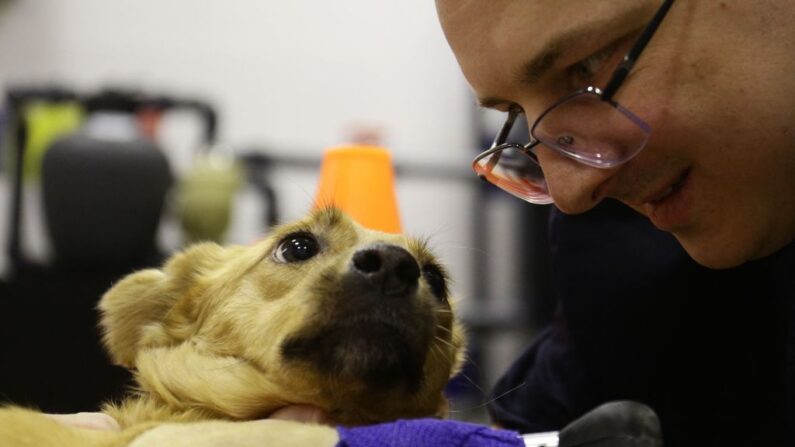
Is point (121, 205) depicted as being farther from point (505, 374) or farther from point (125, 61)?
point (125, 61)

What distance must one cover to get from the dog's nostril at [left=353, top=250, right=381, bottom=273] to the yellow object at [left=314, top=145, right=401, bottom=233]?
0.62 metres

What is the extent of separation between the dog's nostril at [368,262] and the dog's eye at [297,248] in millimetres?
214

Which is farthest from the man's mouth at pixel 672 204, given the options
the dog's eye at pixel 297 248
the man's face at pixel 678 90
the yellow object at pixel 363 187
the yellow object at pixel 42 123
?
the yellow object at pixel 42 123

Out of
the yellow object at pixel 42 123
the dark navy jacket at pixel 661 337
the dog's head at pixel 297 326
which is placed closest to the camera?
the dog's head at pixel 297 326

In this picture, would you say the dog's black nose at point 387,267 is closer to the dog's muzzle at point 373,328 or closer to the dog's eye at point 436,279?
the dog's muzzle at point 373,328

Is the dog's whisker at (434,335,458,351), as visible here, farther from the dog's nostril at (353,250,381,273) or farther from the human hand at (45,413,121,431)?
the human hand at (45,413,121,431)

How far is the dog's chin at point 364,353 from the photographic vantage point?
110 centimetres

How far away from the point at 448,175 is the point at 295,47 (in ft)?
3.72

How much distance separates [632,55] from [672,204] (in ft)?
0.85

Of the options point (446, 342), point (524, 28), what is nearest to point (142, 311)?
point (446, 342)

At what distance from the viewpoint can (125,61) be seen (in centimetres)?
420

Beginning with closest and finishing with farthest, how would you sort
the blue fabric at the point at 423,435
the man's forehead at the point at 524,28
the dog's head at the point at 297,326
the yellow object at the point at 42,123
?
the blue fabric at the point at 423,435 → the man's forehead at the point at 524,28 → the dog's head at the point at 297,326 → the yellow object at the point at 42,123

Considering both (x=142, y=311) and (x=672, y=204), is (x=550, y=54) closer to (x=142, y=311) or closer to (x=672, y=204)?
(x=672, y=204)

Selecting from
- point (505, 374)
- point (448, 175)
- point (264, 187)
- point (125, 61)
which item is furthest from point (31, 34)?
point (505, 374)
